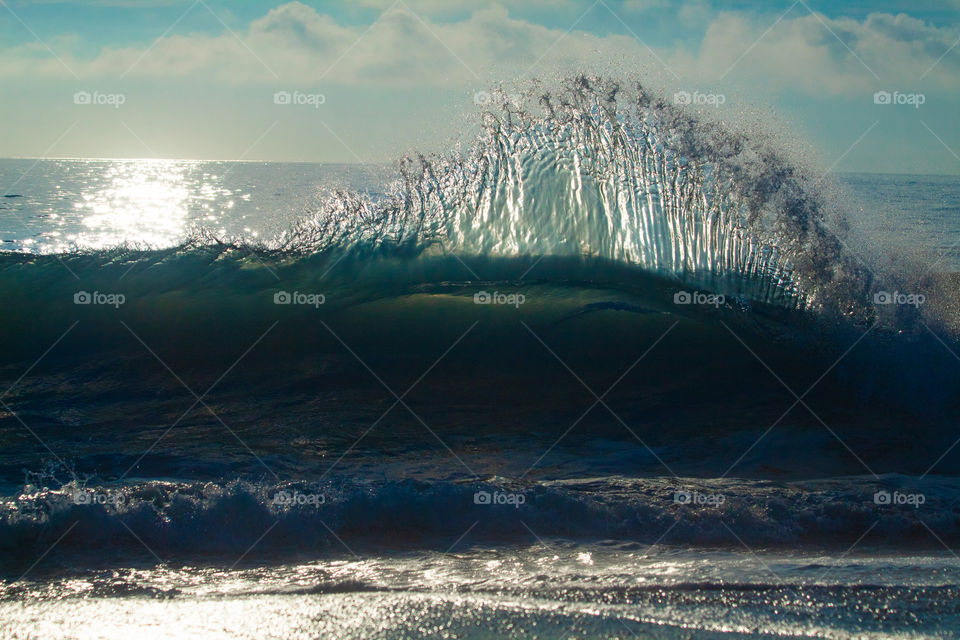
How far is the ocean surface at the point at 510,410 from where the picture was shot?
2.99 metres

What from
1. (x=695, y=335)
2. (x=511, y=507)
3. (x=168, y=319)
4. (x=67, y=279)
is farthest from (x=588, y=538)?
(x=67, y=279)

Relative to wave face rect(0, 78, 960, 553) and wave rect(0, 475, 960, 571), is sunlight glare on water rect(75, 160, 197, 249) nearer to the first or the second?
wave face rect(0, 78, 960, 553)

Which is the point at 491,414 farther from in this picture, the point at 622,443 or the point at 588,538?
the point at 588,538

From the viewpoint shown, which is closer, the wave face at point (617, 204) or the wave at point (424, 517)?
the wave at point (424, 517)

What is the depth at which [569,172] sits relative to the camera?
302 inches

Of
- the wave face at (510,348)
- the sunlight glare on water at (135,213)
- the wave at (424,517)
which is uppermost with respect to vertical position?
the sunlight glare on water at (135,213)

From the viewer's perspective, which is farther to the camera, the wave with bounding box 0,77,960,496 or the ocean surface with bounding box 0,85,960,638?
the wave with bounding box 0,77,960,496

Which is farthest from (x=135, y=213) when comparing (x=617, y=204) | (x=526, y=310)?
(x=526, y=310)

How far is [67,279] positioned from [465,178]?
396cm

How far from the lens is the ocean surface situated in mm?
2986

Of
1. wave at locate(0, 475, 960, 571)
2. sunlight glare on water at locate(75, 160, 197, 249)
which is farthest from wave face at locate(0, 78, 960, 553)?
sunlight glare on water at locate(75, 160, 197, 249)

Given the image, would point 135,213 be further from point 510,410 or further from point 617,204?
point 510,410

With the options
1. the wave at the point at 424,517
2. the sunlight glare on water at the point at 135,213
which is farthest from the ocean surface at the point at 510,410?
the sunlight glare on water at the point at 135,213

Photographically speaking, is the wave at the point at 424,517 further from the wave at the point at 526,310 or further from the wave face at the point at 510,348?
the wave at the point at 526,310
